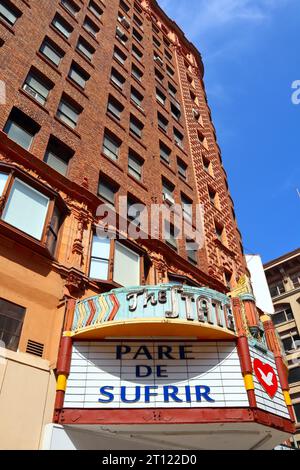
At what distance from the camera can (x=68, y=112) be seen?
2188 cm

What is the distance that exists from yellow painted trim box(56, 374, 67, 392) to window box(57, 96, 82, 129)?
46.5ft

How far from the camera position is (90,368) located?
1176 cm

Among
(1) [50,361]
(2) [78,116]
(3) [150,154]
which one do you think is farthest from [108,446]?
(3) [150,154]

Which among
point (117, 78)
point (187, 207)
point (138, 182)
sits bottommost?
point (138, 182)

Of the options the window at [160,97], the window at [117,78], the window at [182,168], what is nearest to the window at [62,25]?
the window at [117,78]

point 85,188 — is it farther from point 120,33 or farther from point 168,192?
point 120,33

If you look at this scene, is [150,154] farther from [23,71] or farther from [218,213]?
[23,71]

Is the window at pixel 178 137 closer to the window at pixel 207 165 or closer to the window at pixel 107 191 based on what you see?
the window at pixel 207 165

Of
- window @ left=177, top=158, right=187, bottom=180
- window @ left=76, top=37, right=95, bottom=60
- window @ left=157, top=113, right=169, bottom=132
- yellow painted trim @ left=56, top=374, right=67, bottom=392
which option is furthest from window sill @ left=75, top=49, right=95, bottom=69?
yellow painted trim @ left=56, top=374, right=67, bottom=392

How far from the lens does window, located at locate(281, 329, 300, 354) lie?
152ft

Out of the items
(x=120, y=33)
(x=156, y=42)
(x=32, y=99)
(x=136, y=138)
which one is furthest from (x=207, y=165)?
(x=32, y=99)

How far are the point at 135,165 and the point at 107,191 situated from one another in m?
4.75

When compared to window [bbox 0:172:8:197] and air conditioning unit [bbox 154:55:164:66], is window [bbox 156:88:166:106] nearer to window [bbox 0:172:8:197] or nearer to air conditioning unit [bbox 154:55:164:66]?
air conditioning unit [bbox 154:55:164:66]

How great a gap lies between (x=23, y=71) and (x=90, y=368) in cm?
1582
